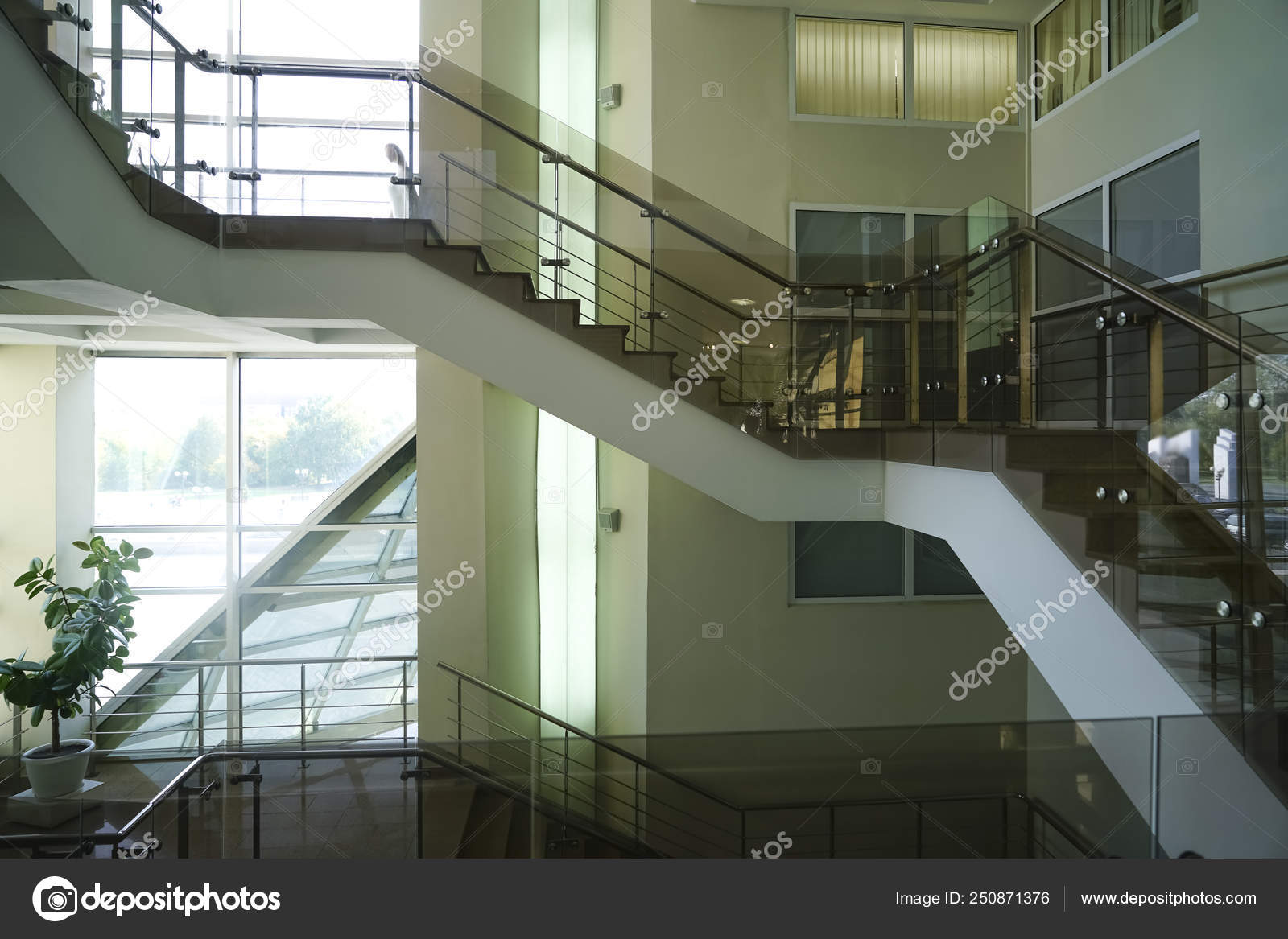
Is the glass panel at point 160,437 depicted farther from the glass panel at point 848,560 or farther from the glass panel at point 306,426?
the glass panel at point 848,560

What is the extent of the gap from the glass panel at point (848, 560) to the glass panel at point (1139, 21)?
2.83m

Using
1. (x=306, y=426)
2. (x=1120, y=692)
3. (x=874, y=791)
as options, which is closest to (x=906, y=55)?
(x=1120, y=692)

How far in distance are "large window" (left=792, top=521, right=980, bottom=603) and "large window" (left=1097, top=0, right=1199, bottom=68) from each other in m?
2.81

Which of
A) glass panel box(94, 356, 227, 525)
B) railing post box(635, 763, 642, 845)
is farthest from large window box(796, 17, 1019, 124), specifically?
glass panel box(94, 356, 227, 525)

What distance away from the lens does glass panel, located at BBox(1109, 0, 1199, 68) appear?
366 centimetres

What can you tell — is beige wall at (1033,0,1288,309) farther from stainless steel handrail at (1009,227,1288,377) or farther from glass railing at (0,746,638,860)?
glass railing at (0,746,638,860)

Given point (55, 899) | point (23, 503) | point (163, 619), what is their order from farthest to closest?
point (163, 619), point (23, 503), point (55, 899)

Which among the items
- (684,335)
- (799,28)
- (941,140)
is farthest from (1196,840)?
(799,28)

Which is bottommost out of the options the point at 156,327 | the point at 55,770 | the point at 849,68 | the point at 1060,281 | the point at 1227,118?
the point at 55,770

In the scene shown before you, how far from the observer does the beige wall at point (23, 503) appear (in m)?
5.27

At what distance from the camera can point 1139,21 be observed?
3.91 m

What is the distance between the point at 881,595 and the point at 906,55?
329cm

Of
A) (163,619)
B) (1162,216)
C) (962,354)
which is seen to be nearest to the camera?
(962,354)

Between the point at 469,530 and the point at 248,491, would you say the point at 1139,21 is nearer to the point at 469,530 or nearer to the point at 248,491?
the point at 469,530
